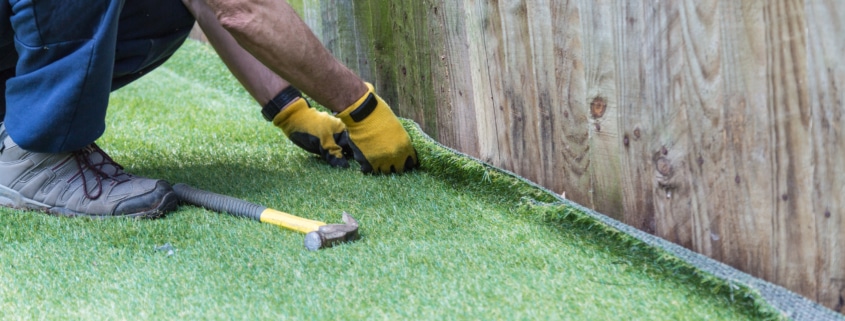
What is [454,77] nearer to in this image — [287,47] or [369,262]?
[287,47]

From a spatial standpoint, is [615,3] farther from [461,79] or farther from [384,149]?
[384,149]

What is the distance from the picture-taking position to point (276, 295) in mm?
1443

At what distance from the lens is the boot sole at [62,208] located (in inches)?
80.5

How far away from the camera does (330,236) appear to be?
1.72 m

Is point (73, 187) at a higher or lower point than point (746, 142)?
lower

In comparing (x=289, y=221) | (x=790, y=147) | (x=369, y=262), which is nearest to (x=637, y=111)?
(x=790, y=147)

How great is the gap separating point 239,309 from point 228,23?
0.87 meters

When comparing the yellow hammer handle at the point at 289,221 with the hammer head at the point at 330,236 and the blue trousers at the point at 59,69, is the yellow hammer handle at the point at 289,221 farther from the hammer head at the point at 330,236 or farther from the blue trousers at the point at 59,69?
the blue trousers at the point at 59,69

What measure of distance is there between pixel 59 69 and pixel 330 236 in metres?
0.79

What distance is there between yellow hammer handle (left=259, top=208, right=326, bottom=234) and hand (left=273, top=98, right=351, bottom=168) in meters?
0.60

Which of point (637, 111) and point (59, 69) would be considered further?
point (59, 69)

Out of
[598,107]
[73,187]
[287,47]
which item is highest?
[287,47]

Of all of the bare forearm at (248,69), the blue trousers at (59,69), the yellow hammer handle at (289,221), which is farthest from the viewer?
the bare forearm at (248,69)

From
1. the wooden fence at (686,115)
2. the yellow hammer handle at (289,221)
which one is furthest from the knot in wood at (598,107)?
the yellow hammer handle at (289,221)
